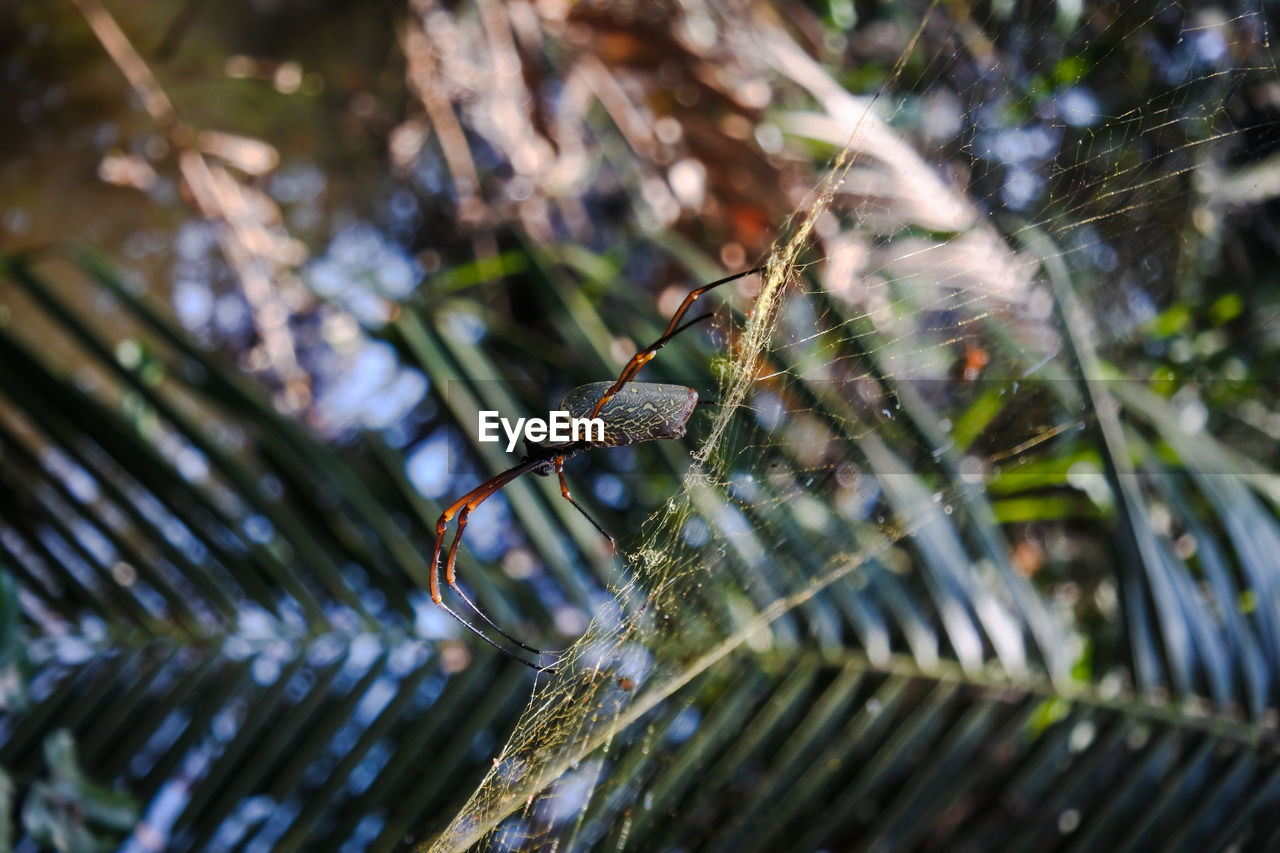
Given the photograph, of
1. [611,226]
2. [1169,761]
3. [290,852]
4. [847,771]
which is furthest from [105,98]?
[1169,761]

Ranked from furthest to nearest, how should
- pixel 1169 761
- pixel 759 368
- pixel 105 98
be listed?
1. pixel 105 98
2. pixel 1169 761
3. pixel 759 368

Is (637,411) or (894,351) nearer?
(637,411)

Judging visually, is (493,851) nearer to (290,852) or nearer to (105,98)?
(290,852)

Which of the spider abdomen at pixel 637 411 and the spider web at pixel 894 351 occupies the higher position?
the spider abdomen at pixel 637 411
